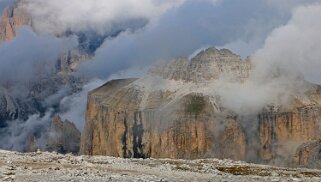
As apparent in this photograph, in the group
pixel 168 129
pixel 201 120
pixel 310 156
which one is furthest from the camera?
pixel 168 129

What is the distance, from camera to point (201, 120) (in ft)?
528

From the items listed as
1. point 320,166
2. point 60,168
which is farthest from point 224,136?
point 60,168

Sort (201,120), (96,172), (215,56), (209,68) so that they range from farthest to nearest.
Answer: (215,56), (209,68), (201,120), (96,172)

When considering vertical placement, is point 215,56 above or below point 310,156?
above

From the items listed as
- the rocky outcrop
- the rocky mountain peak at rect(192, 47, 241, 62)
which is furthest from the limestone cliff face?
the rocky outcrop

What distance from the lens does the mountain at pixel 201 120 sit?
154 metres

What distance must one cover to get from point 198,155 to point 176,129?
471 inches

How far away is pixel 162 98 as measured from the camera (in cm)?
17512

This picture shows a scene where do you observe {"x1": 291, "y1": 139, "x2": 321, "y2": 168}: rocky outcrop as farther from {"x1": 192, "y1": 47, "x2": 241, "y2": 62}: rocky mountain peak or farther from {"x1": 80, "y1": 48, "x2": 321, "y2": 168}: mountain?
{"x1": 192, "y1": 47, "x2": 241, "y2": 62}: rocky mountain peak

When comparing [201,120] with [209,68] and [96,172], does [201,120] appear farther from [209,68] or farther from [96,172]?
[96,172]

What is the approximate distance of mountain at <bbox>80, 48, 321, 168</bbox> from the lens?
6083 inches

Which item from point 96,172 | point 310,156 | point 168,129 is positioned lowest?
point 96,172

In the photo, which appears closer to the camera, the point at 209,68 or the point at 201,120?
the point at 201,120

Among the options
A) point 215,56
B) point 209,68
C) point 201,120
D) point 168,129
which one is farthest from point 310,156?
point 215,56
